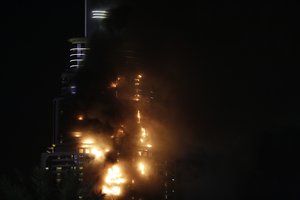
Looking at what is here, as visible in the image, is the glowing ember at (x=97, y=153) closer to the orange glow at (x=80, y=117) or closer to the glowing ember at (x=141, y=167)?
the orange glow at (x=80, y=117)

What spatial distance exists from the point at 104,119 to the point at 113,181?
67.1 inches

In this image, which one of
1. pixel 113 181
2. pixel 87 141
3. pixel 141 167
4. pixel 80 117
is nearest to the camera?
pixel 113 181

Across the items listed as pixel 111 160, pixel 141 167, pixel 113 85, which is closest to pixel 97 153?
pixel 111 160

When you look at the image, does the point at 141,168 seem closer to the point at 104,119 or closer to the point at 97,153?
the point at 97,153

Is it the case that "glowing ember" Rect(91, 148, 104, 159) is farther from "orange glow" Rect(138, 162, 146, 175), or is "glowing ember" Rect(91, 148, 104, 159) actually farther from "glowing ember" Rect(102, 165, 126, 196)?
"orange glow" Rect(138, 162, 146, 175)

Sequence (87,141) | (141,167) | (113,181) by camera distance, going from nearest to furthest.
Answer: (113,181) → (87,141) → (141,167)

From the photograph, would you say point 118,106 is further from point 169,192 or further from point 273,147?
point 273,147

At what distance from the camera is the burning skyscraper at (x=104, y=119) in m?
15.3

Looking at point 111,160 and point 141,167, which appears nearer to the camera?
point 111,160

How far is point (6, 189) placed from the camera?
34.9 ft

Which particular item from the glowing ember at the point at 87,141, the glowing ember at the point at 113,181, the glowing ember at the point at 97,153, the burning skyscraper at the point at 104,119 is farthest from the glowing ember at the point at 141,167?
the glowing ember at the point at 87,141

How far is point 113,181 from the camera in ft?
50.2

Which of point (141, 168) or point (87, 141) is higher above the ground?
point (87, 141)

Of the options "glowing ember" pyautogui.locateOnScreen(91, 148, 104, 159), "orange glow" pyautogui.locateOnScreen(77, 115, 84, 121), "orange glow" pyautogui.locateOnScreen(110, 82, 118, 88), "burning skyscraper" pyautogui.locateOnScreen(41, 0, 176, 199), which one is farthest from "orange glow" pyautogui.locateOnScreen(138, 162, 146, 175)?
"orange glow" pyautogui.locateOnScreen(110, 82, 118, 88)
